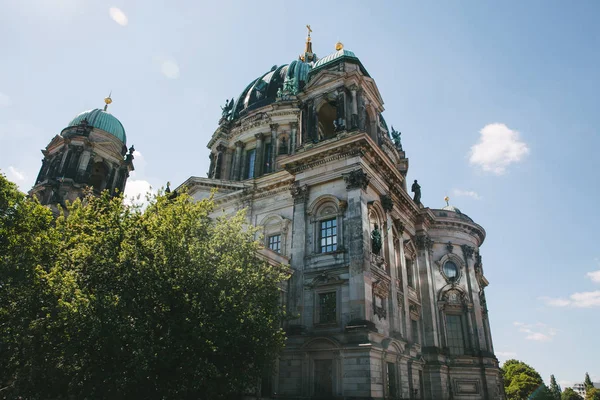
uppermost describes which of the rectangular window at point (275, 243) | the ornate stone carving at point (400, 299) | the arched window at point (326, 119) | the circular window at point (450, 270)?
the arched window at point (326, 119)

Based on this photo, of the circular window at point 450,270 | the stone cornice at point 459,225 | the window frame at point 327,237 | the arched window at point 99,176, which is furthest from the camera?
the arched window at point 99,176

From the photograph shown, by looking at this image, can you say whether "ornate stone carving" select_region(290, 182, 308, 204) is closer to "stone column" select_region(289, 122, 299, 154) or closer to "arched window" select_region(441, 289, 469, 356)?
"stone column" select_region(289, 122, 299, 154)

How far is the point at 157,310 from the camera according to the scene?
13594 mm

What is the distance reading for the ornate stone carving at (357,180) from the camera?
22.7m

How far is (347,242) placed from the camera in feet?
71.9

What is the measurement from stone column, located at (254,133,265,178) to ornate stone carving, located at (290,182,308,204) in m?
11.5

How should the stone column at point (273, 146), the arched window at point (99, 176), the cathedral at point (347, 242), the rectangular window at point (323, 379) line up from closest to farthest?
the rectangular window at point (323, 379) → the cathedral at point (347, 242) → the stone column at point (273, 146) → the arched window at point (99, 176)

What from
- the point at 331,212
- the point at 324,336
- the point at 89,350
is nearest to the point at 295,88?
the point at 331,212

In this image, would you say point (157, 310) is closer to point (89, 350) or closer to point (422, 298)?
point (89, 350)

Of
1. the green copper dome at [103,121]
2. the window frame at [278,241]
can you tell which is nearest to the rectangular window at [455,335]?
the window frame at [278,241]

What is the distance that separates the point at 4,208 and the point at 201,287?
41.8 ft

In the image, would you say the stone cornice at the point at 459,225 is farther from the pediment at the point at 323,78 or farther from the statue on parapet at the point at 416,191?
the pediment at the point at 323,78

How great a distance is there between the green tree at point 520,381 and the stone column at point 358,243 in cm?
5270

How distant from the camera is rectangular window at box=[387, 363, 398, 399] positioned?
20684 millimetres
